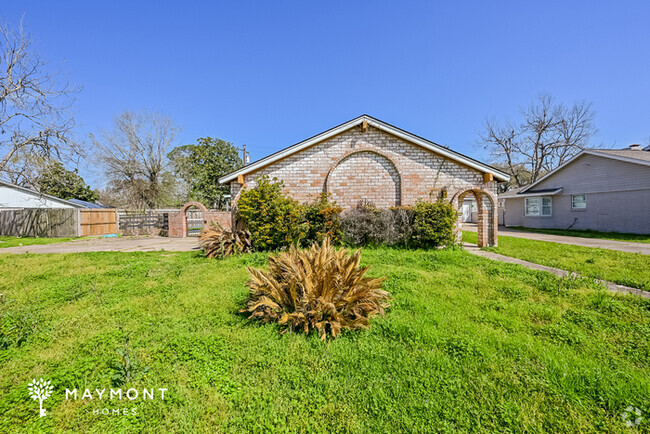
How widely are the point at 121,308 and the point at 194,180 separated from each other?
30.0 m

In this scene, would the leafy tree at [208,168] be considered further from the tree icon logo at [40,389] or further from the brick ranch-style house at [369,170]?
the tree icon logo at [40,389]

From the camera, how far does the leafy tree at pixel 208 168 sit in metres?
28.0

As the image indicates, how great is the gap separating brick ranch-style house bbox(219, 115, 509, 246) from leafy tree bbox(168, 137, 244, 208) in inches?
711

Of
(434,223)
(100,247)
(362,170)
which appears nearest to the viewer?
(434,223)

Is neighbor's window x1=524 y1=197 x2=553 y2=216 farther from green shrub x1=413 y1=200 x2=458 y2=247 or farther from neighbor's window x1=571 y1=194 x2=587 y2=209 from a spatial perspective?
green shrub x1=413 y1=200 x2=458 y2=247

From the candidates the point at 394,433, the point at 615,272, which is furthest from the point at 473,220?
the point at 394,433

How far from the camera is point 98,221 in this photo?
17.5 m

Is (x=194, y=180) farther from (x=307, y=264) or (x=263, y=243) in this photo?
(x=307, y=264)

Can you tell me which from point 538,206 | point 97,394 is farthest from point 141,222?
point 538,206

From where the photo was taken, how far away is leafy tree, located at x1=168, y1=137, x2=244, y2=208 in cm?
2795

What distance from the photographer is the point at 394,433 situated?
182 centimetres

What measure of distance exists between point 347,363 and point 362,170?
8.53m

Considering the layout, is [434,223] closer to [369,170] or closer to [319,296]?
[369,170]

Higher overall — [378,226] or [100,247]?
[378,226]
